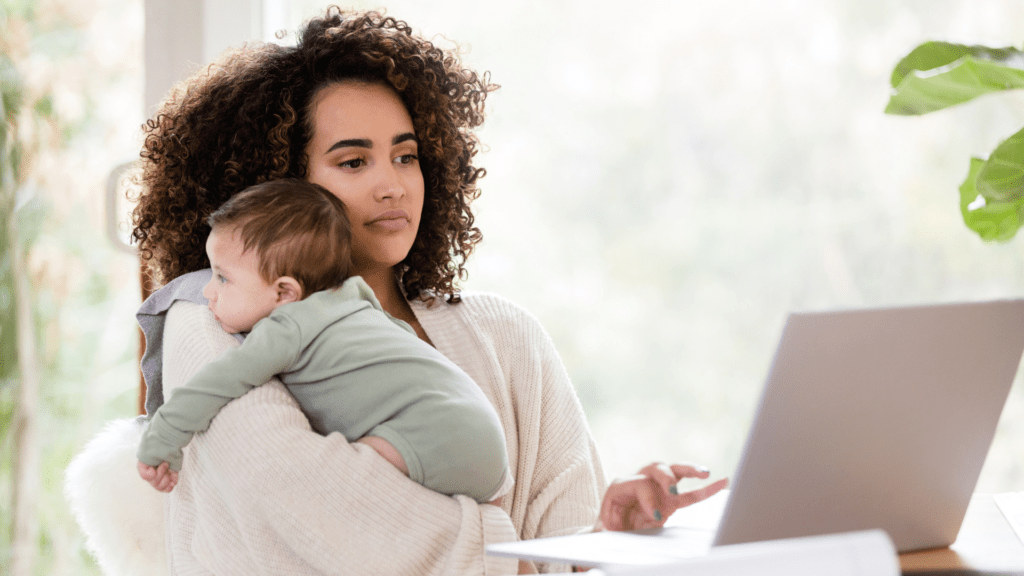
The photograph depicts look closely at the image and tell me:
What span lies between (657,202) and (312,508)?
1564 mm

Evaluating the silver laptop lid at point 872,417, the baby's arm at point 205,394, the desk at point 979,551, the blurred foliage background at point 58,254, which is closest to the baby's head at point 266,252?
the baby's arm at point 205,394

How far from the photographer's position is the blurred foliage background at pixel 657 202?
2.24 metres

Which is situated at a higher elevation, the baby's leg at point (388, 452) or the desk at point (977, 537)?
the desk at point (977, 537)

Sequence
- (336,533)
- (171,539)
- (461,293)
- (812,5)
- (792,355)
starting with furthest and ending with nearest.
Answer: (812,5), (461,293), (171,539), (336,533), (792,355)

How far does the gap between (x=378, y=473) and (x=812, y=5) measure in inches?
72.8

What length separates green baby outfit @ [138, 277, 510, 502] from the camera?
1.21 m

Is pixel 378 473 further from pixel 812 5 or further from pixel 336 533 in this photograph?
pixel 812 5

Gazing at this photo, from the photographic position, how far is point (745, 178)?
245 cm

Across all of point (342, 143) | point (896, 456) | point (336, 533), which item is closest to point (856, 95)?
point (342, 143)

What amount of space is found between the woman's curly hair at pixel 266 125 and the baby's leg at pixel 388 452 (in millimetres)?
524

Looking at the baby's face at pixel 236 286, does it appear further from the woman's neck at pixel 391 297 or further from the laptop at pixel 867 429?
the laptop at pixel 867 429

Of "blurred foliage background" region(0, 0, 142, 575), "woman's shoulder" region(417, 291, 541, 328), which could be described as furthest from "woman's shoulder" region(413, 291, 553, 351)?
"blurred foliage background" region(0, 0, 142, 575)

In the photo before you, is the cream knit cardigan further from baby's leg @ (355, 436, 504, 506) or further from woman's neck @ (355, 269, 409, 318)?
woman's neck @ (355, 269, 409, 318)

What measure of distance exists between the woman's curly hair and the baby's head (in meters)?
0.22
